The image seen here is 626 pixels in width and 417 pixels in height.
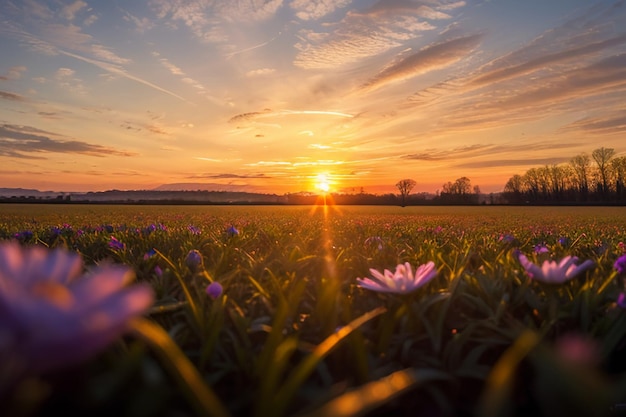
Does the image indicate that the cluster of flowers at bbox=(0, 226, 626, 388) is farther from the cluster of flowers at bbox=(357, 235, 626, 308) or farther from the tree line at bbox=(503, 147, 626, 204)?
the tree line at bbox=(503, 147, 626, 204)

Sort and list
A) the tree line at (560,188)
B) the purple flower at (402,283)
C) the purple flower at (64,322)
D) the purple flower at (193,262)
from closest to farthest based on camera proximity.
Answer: the purple flower at (64,322) → the purple flower at (402,283) → the purple flower at (193,262) → the tree line at (560,188)

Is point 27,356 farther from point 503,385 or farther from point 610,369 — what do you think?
point 610,369

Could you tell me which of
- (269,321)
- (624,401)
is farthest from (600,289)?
(269,321)

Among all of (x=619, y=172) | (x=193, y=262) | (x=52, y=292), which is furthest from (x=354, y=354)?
(x=619, y=172)

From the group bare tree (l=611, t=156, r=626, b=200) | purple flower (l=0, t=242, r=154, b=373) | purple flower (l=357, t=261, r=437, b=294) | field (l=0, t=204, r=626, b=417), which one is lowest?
field (l=0, t=204, r=626, b=417)

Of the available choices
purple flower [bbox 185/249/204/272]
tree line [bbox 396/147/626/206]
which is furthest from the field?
tree line [bbox 396/147/626/206]

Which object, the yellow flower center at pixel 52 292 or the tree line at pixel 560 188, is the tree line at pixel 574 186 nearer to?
the tree line at pixel 560 188

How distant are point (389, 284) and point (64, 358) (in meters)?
1.23

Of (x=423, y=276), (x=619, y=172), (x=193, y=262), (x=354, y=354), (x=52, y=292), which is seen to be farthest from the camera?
(x=619, y=172)

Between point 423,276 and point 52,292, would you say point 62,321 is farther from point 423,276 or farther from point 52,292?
point 423,276

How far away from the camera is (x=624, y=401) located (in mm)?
1219

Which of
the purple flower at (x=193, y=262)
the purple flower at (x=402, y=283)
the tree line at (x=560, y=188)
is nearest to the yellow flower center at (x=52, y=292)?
the purple flower at (x=402, y=283)

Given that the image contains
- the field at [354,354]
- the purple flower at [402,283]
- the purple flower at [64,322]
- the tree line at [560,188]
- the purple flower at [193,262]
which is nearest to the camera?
the purple flower at [64,322]

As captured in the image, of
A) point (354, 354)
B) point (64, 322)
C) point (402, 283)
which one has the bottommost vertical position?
point (354, 354)
